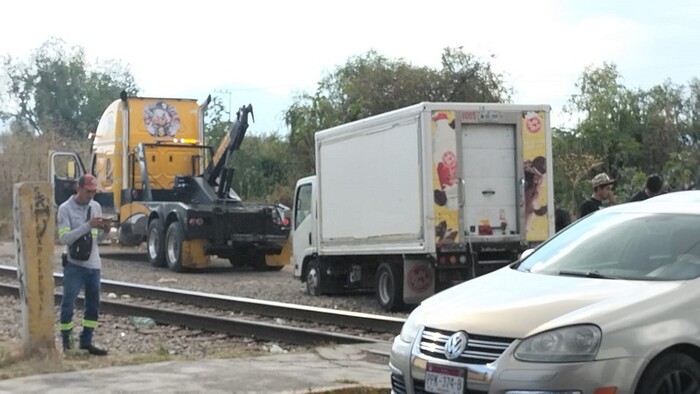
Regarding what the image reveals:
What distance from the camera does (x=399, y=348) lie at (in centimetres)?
707

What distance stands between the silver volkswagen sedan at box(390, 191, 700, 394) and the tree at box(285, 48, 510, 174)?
124 feet

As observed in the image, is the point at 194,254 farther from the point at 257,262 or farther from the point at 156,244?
the point at 257,262

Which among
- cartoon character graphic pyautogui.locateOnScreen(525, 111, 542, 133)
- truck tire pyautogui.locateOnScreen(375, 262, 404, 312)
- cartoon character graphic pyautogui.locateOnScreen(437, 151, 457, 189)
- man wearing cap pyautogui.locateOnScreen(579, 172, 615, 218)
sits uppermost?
cartoon character graphic pyautogui.locateOnScreen(525, 111, 542, 133)

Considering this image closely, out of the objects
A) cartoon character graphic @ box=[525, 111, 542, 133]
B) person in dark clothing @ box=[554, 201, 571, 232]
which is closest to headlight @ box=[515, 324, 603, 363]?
person in dark clothing @ box=[554, 201, 571, 232]

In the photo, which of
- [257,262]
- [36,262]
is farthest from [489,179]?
[257,262]

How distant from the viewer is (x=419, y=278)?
52.5 feet

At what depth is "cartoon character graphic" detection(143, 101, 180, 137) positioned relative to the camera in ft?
89.5

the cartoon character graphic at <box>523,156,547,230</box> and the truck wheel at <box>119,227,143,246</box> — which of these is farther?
the truck wheel at <box>119,227,143,246</box>

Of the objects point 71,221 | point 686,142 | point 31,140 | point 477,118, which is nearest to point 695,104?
point 686,142

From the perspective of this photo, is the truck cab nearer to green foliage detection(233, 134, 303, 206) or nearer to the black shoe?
the black shoe

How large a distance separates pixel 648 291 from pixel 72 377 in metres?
4.85

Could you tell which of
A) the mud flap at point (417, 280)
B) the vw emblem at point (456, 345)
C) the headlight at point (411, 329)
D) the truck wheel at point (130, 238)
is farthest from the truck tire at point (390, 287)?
the truck wheel at point (130, 238)

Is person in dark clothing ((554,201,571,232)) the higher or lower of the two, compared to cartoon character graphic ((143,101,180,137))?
lower

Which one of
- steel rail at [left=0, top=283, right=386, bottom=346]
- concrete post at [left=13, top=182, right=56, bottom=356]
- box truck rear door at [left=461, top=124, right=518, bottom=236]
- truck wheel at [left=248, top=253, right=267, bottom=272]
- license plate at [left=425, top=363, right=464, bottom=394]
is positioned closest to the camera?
license plate at [left=425, top=363, right=464, bottom=394]
